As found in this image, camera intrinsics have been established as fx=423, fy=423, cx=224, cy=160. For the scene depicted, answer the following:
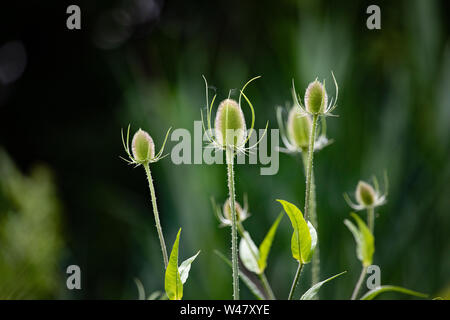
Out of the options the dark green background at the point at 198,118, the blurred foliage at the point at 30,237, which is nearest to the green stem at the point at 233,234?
the dark green background at the point at 198,118

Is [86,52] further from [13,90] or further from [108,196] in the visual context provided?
[108,196]

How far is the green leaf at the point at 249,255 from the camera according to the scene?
0.71 ft

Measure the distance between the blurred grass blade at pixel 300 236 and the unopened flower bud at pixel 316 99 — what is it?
0.14 feet

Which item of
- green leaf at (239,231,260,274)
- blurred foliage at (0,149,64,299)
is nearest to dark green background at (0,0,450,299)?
blurred foliage at (0,149,64,299)

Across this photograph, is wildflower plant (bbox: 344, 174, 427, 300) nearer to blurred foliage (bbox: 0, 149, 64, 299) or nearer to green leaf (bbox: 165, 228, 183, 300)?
green leaf (bbox: 165, 228, 183, 300)

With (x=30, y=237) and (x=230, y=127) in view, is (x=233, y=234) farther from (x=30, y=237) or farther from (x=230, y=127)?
(x=30, y=237)

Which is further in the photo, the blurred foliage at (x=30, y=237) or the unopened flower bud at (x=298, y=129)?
the blurred foliage at (x=30, y=237)

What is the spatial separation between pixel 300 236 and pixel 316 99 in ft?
0.19

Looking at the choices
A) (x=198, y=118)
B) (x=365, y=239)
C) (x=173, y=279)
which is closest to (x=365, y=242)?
(x=365, y=239)

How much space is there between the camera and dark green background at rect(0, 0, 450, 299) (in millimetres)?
543

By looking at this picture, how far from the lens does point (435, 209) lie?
58 centimetres

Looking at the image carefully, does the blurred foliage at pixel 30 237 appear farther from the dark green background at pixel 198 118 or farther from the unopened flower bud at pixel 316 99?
the unopened flower bud at pixel 316 99

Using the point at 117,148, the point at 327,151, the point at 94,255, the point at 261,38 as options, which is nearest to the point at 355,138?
the point at 327,151

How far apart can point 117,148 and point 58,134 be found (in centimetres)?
21
